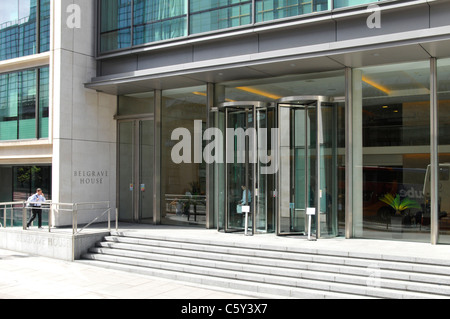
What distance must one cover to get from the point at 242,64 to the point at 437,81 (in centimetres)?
479

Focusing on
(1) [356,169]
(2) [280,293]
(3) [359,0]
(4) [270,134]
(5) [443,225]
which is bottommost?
(2) [280,293]

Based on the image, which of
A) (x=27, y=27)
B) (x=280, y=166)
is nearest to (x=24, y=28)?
(x=27, y=27)

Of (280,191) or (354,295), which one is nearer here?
(354,295)

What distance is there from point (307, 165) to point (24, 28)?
1095 centimetres

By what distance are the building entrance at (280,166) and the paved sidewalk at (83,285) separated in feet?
11.6

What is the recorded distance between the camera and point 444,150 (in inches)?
427

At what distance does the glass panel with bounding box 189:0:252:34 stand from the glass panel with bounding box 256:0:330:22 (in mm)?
342

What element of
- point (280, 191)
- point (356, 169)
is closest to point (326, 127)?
point (356, 169)

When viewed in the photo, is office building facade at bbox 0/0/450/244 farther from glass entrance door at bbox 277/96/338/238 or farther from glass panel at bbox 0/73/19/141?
glass panel at bbox 0/73/19/141

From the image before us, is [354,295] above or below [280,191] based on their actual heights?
below

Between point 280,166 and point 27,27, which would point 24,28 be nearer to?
point 27,27

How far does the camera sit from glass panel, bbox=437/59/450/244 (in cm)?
1080

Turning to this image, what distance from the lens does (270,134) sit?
1295 cm
